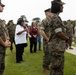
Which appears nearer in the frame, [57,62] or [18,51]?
[57,62]

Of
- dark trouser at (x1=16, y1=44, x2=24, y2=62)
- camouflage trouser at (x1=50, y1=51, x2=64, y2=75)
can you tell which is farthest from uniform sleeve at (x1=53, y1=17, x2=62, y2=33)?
dark trouser at (x1=16, y1=44, x2=24, y2=62)

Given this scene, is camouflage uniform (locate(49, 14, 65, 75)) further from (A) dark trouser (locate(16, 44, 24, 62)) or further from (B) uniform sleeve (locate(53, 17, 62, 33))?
(A) dark trouser (locate(16, 44, 24, 62))

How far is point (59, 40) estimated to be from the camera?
7.14 metres

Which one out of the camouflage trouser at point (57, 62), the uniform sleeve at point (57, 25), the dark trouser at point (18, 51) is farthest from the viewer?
the dark trouser at point (18, 51)

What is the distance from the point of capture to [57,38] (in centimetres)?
714

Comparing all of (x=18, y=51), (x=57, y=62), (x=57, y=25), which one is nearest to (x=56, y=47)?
(x=57, y=62)

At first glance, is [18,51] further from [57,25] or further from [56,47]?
[57,25]

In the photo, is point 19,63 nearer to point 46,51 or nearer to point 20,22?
point 20,22

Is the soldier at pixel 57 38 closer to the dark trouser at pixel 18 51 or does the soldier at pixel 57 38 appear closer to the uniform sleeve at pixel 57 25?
the uniform sleeve at pixel 57 25

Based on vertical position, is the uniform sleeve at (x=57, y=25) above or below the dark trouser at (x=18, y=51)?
above

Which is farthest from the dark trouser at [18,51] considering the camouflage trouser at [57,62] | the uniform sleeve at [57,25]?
the uniform sleeve at [57,25]

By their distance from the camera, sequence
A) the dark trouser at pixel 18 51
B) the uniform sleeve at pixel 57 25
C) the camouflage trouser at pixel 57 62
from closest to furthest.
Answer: the uniform sleeve at pixel 57 25 → the camouflage trouser at pixel 57 62 → the dark trouser at pixel 18 51

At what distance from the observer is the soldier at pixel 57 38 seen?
7.04m

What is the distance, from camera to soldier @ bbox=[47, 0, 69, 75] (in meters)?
7.04
